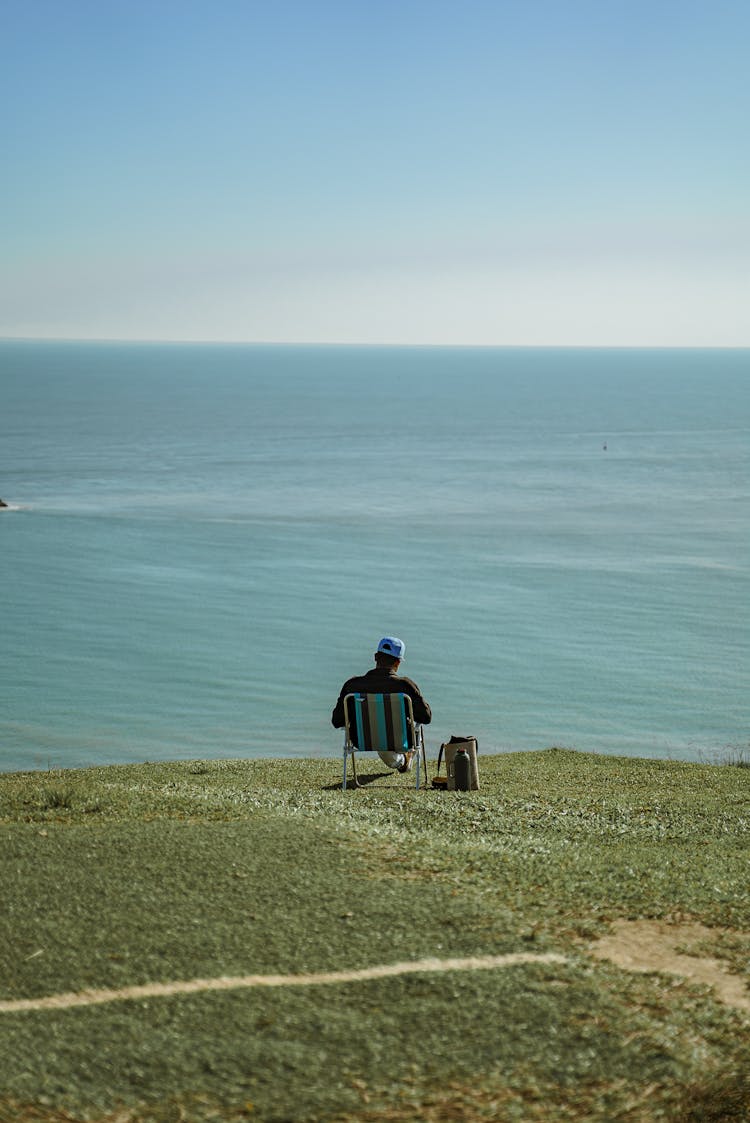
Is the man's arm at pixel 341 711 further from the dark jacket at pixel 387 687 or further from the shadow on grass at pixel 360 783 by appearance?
the shadow on grass at pixel 360 783

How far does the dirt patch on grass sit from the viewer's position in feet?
22.0

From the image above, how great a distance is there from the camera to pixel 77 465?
109625 millimetres

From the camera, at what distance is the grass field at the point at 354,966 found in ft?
17.9

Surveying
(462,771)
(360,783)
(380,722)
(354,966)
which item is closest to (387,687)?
(380,722)

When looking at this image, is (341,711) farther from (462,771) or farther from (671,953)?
(671,953)

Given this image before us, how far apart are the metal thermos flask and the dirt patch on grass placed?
663 centimetres

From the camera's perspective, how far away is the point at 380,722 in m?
13.7

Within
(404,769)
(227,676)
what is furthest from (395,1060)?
(227,676)

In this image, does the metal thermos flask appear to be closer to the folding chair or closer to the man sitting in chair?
the folding chair

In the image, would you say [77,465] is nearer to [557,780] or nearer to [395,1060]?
[557,780]

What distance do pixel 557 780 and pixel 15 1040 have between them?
1197 cm

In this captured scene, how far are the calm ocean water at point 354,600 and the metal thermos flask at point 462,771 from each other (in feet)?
62.6

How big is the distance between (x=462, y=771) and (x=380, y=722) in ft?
4.22

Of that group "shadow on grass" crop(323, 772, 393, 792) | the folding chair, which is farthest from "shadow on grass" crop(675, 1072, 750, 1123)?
"shadow on grass" crop(323, 772, 393, 792)
